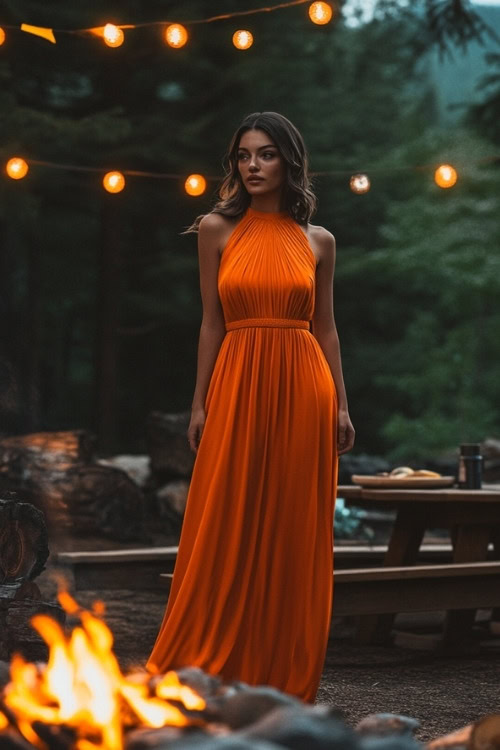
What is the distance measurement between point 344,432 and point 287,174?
0.90m

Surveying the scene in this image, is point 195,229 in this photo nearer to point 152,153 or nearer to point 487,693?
point 487,693

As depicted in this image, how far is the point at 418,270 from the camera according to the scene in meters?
17.4

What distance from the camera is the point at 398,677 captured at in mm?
4859

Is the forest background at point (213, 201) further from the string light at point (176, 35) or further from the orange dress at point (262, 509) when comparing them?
the orange dress at point (262, 509)

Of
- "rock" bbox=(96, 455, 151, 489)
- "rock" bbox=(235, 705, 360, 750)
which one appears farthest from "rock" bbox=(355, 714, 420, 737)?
"rock" bbox=(96, 455, 151, 489)

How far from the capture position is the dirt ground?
4.13 meters

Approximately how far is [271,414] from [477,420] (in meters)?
15.1

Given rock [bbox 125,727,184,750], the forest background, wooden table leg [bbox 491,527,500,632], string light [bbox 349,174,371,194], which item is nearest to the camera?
rock [bbox 125,727,184,750]

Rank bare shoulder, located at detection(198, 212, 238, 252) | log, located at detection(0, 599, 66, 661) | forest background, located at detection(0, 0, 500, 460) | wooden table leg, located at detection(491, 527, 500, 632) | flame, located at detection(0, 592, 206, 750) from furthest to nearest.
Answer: forest background, located at detection(0, 0, 500, 460), wooden table leg, located at detection(491, 527, 500, 632), log, located at detection(0, 599, 66, 661), bare shoulder, located at detection(198, 212, 238, 252), flame, located at detection(0, 592, 206, 750)

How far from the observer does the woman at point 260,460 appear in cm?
384

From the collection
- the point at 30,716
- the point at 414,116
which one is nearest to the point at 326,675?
the point at 30,716

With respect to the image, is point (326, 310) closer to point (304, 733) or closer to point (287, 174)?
point (287, 174)

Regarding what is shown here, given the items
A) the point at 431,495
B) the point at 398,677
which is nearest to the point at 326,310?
the point at 431,495

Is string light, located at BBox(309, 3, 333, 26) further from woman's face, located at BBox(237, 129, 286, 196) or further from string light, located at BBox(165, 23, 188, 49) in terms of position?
woman's face, located at BBox(237, 129, 286, 196)
